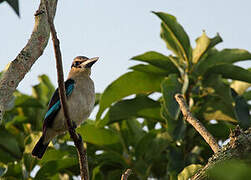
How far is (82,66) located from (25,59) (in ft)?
8.86

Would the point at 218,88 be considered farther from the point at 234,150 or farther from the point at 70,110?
the point at 234,150

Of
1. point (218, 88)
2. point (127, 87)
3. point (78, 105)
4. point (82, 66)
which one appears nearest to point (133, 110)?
point (127, 87)

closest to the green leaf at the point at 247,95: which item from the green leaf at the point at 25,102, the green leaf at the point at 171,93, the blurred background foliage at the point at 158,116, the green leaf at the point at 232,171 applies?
the blurred background foliage at the point at 158,116

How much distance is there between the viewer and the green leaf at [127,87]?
14.9 ft

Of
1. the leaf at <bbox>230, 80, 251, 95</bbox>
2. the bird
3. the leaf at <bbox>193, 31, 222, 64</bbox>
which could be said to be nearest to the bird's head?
the bird

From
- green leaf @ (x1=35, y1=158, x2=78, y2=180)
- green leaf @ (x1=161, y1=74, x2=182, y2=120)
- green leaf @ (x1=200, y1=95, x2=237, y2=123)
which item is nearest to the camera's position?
green leaf @ (x1=161, y1=74, x2=182, y2=120)

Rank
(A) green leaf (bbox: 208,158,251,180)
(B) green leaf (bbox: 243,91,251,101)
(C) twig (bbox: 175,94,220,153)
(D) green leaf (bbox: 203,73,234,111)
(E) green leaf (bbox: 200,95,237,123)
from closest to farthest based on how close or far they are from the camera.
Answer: (A) green leaf (bbox: 208,158,251,180) → (C) twig (bbox: 175,94,220,153) → (D) green leaf (bbox: 203,73,234,111) → (E) green leaf (bbox: 200,95,237,123) → (B) green leaf (bbox: 243,91,251,101)

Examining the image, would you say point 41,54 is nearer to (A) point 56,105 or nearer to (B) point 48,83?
(A) point 56,105

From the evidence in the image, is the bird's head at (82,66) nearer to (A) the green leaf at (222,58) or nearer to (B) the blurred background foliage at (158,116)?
(B) the blurred background foliage at (158,116)

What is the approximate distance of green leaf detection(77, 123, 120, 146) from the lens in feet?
14.9

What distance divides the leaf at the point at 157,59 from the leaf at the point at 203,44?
1.04 feet

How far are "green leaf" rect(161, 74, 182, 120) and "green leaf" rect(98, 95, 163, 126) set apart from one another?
1.33ft

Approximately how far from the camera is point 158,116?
15.3ft

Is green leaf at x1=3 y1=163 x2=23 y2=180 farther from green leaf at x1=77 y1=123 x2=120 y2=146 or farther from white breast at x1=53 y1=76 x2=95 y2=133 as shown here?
green leaf at x1=77 y1=123 x2=120 y2=146
